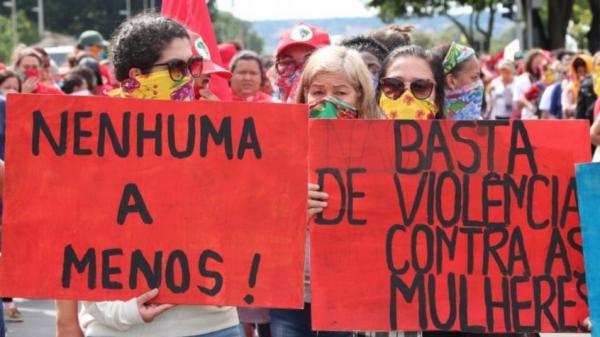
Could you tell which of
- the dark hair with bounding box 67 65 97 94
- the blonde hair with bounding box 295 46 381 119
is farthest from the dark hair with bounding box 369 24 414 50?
the dark hair with bounding box 67 65 97 94

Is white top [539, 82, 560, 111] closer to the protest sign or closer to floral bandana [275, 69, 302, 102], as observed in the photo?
floral bandana [275, 69, 302, 102]

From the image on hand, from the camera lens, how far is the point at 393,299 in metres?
4.11

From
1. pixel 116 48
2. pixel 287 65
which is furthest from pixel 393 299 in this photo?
pixel 287 65

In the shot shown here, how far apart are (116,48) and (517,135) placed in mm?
1240

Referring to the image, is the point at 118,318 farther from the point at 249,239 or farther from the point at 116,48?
the point at 116,48

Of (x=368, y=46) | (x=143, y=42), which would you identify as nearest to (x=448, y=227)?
(x=143, y=42)

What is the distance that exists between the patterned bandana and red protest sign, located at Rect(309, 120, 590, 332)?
5.54 ft

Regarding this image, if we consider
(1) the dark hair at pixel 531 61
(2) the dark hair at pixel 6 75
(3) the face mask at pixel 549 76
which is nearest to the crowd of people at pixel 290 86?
(2) the dark hair at pixel 6 75

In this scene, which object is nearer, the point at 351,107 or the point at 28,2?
the point at 351,107

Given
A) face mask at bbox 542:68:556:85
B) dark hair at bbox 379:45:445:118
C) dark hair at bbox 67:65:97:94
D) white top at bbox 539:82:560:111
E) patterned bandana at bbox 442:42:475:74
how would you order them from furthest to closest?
face mask at bbox 542:68:556:85 < white top at bbox 539:82:560:111 < dark hair at bbox 67:65:97:94 < patterned bandana at bbox 442:42:475:74 < dark hair at bbox 379:45:445:118

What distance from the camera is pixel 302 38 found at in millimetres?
6773

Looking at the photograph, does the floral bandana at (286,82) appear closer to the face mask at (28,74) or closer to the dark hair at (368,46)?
the dark hair at (368,46)

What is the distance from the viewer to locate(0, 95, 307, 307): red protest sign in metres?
3.99

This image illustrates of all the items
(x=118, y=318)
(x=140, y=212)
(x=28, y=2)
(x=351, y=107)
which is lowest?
(x=118, y=318)
